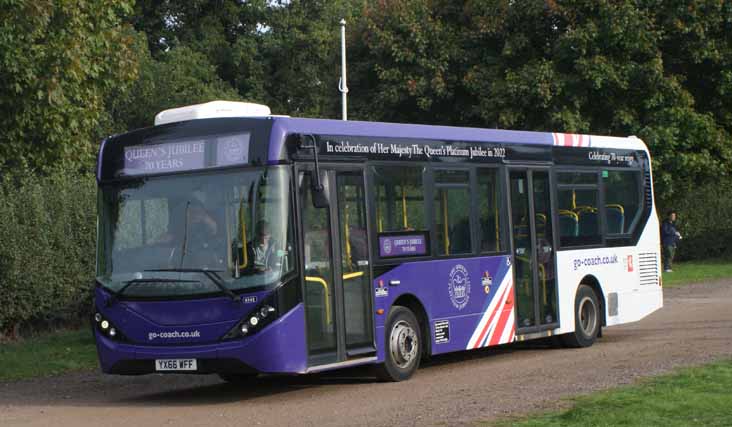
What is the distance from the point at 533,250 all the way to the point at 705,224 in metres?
26.0

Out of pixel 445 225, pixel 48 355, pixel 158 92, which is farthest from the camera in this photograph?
pixel 158 92

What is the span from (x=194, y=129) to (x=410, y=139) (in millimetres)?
2847

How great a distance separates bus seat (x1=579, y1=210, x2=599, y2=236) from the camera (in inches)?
692

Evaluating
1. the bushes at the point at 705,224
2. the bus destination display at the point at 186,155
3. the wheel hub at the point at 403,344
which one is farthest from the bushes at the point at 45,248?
the bushes at the point at 705,224

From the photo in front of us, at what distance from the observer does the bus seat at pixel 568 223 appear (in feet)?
56.1

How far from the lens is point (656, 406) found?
34.5 ft

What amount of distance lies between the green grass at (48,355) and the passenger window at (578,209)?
697 centimetres

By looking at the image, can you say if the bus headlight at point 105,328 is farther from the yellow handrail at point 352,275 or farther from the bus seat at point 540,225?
the bus seat at point 540,225

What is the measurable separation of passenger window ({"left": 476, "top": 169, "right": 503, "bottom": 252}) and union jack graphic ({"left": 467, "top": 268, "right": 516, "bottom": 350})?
1.64 feet

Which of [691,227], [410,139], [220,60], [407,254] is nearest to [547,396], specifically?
[407,254]

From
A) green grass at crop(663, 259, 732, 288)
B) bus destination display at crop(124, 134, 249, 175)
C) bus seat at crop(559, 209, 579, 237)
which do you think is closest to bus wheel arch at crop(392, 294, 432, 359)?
bus destination display at crop(124, 134, 249, 175)

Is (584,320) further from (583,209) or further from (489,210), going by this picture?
(489,210)

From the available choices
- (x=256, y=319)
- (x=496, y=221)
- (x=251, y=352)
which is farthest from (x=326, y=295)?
(x=496, y=221)

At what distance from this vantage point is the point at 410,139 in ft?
47.5
